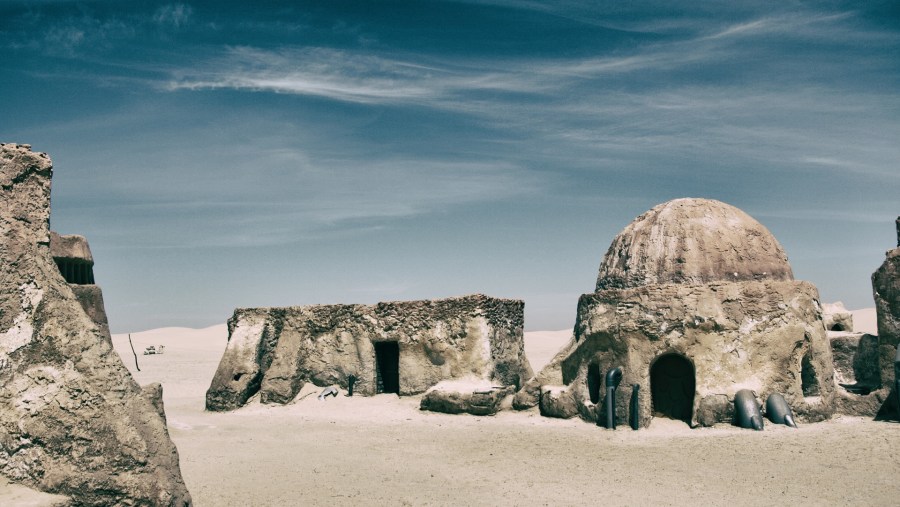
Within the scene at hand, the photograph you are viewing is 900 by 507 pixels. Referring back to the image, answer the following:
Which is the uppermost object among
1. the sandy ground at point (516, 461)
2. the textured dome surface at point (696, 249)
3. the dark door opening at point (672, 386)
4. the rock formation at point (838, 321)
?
the textured dome surface at point (696, 249)

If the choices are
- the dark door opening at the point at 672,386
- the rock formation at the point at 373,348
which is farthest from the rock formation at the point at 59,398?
the dark door opening at the point at 672,386

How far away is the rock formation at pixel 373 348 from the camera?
16.8 m

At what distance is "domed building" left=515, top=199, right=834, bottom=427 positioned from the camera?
541 inches

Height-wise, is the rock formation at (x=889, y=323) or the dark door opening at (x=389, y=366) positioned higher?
the rock formation at (x=889, y=323)

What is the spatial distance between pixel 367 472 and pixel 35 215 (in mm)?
6238

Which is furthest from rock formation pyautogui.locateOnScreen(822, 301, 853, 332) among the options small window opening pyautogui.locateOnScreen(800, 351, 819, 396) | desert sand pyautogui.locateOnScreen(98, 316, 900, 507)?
desert sand pyautogui.locateOnScreen(98, 316, 900, 507)

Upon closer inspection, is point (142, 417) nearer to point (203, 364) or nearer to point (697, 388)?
point (697, 388)

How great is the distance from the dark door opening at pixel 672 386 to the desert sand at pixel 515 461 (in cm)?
95

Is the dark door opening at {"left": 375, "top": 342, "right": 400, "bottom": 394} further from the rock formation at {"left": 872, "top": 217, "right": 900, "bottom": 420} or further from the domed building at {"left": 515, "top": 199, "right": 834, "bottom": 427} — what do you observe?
the rock formation at {"left": 872, "top": 217, "right": 900, "bottom": 420}

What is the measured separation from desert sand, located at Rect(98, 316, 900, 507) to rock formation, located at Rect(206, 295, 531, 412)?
3.75ft

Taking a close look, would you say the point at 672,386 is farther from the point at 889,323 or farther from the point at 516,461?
the point at 516,461

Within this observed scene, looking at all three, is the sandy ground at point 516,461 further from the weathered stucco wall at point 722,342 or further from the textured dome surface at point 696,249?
the textured dome surface at point 696,249

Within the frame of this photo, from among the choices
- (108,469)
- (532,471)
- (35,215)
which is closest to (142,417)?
(108,469)

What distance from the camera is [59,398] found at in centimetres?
530
